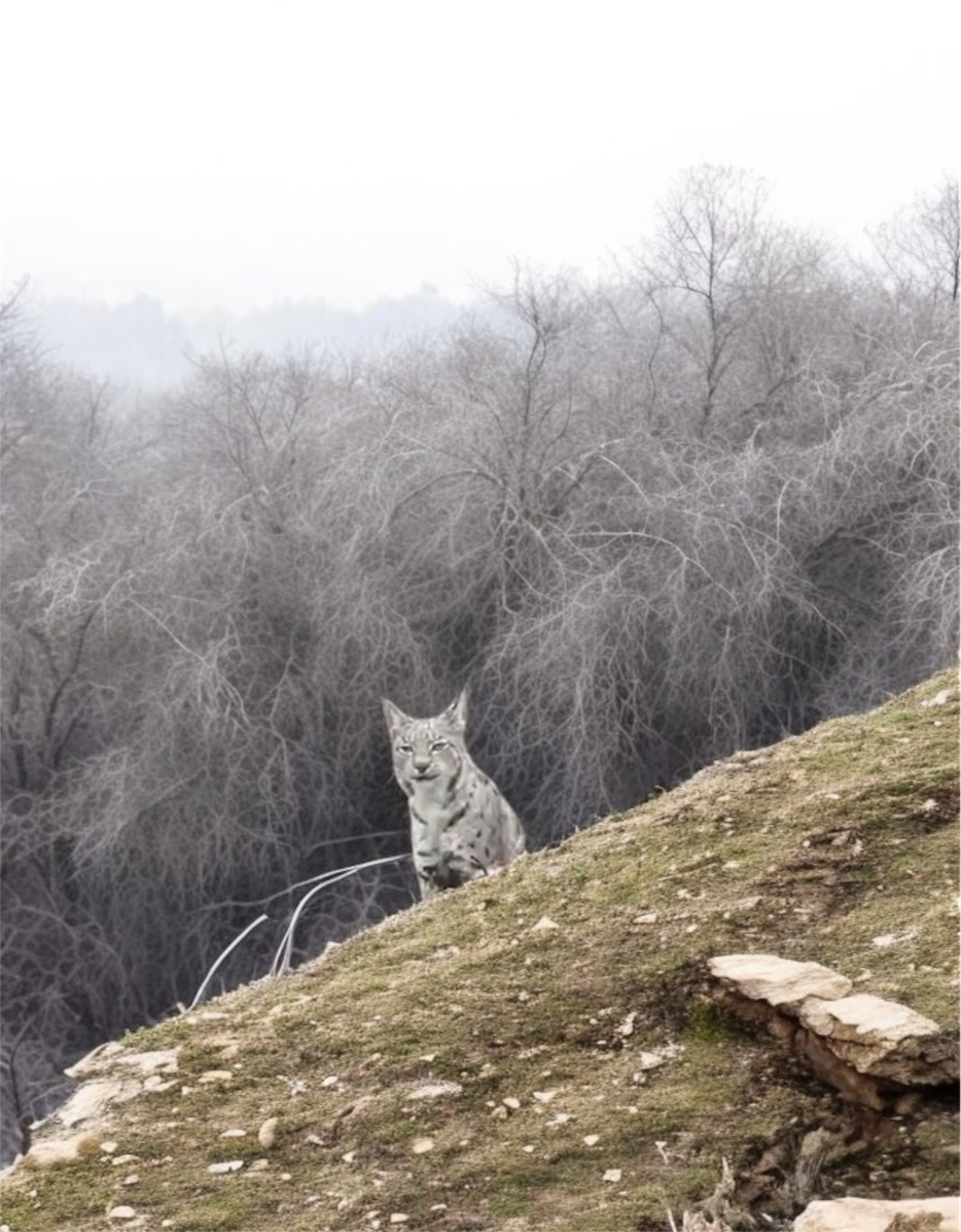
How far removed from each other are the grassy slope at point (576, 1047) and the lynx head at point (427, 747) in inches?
139

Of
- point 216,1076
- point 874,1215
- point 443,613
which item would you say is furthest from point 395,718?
point 874,1215

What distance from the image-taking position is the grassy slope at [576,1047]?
7.55 feet

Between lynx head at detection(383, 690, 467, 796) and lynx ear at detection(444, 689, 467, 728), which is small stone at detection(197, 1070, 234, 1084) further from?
lynx ear at detection(444, 689, 467, 728)

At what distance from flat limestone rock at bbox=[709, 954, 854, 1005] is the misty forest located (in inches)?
262

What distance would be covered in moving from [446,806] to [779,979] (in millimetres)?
4736

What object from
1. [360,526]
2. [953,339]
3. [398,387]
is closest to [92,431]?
[398,387]

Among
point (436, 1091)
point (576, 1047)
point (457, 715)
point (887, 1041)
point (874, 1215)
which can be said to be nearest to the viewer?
point (874, 1215)

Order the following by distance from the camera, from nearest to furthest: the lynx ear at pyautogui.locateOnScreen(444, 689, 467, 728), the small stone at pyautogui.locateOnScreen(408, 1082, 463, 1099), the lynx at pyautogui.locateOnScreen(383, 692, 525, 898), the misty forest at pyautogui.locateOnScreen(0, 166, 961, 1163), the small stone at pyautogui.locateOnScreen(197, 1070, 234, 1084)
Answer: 1. the small stone at pyautogui.locateOnScreen(408, 1082, 463, 1099)
2. the small stone at pyautogui.locateOnScreen(197, 1070, 234, 1084)
3. the lynx at pyautogui.locateOnScreen(383, 692, 525, 898)
4. the lynx ear at pyautogui.locateOnScreen(444, 689, 467, 728)
5. the misty forest at pyautogui.locateOnScreen(0, 166, 961, 1163)

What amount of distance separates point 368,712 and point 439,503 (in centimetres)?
152

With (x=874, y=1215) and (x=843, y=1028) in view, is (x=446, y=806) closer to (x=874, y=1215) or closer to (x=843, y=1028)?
(x=843, y=1028)

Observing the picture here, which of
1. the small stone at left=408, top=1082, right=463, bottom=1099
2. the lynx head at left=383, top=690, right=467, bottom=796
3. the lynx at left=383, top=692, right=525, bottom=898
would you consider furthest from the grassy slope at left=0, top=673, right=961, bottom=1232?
the lynx head at left=383, top=690, right=467, bottom=796

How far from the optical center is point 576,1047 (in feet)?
8.90

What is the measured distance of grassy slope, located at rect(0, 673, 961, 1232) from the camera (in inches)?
90.7

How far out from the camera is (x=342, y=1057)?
2789 millimetres
